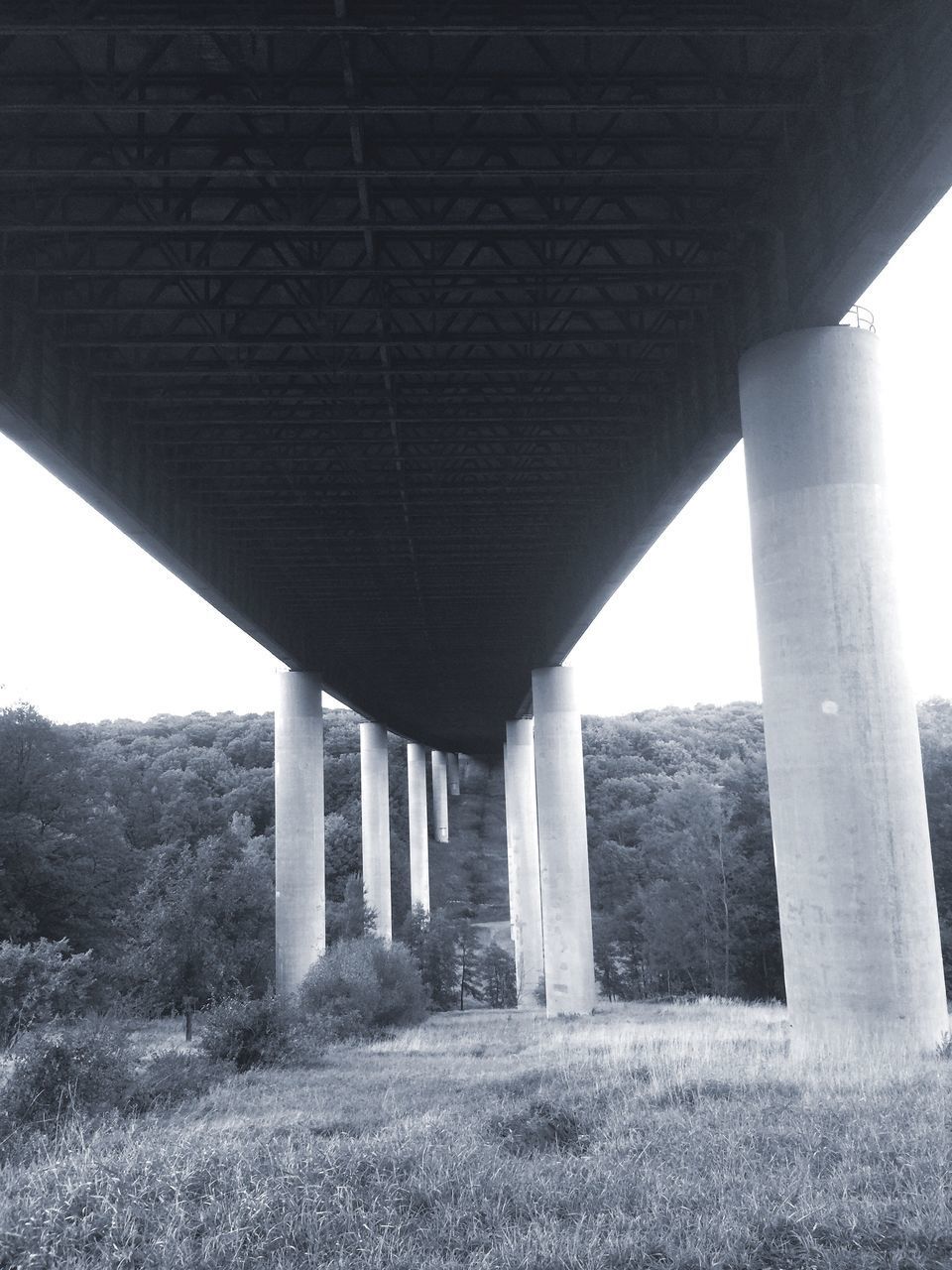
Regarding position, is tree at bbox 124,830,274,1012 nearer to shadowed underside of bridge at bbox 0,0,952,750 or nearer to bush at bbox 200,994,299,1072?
bush at bbox 200,994,299,1072

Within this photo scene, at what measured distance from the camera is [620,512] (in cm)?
2295

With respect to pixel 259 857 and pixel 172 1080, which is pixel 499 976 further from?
pixel 172 1080

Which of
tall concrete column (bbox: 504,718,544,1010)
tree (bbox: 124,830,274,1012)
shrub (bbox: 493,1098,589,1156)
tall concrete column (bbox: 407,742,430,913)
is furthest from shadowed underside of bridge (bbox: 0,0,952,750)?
tall concrete column (bbox: 407,742,430,913)

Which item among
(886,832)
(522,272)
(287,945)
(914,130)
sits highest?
(522,272)

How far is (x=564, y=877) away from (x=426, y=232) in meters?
27.0

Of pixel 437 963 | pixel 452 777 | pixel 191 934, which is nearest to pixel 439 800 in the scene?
pixel 452 777

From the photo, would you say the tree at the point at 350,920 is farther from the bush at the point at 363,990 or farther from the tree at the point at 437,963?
the bush at the point at 363,990

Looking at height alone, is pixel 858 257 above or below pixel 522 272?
below

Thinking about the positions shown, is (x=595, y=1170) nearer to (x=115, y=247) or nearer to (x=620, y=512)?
(x=115, y=247)

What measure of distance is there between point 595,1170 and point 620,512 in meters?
16.4

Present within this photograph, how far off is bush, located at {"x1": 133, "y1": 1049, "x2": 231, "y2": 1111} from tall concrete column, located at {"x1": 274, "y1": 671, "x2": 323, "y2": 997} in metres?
19.0

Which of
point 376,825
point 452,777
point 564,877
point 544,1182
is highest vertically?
point 452,777

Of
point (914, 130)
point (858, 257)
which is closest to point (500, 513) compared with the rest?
point (858, 257)

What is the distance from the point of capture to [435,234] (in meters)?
13.7
